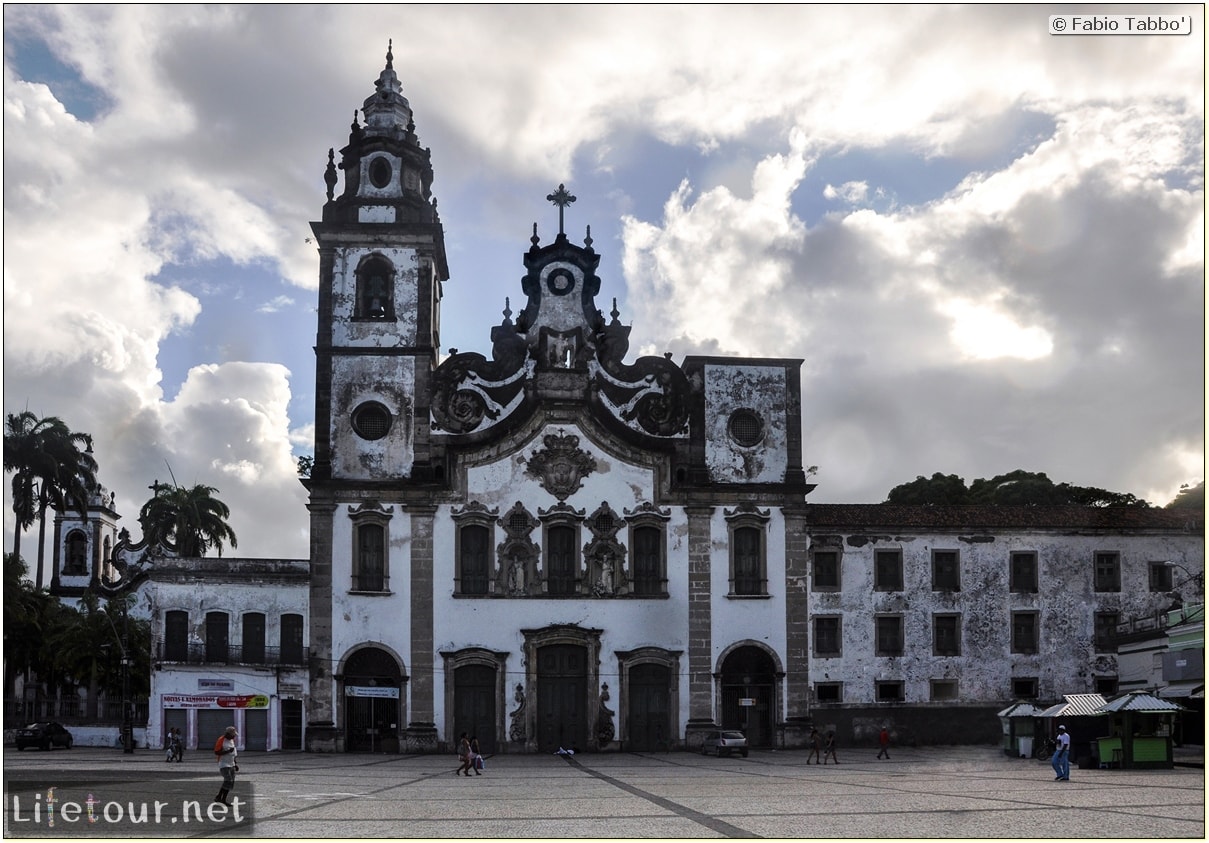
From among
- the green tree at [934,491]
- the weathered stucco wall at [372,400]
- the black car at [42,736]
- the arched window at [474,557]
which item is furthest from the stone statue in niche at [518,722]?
the green tree at [934,491]

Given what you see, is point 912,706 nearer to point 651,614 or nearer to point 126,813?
point 651,614

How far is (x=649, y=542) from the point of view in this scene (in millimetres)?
46156

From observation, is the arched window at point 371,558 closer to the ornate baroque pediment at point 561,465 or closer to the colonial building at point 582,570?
the colonial building at point 582,570

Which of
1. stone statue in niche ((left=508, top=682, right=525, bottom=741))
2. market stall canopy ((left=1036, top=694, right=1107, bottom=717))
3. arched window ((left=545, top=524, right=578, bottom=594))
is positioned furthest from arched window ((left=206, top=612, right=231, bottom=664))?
market stall canopy ((left=1036, top=694, right=1107, bottom=717))

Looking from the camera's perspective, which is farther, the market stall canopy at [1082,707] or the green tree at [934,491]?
the green tree at [934,491]

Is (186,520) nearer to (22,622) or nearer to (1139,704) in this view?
(22,622)

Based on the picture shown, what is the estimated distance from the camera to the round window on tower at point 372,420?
152 ft

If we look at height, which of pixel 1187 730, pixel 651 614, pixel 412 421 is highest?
pixel 412 421

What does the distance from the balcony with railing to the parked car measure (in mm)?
13447

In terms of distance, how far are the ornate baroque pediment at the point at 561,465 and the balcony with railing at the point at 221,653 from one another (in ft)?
31.3

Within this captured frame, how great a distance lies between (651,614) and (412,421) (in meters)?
10.0

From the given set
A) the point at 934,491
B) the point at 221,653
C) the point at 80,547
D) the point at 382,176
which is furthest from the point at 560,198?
the point at 80,547

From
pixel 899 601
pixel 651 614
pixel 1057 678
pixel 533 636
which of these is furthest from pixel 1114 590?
pixel 533 636

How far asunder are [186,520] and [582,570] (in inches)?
1472
